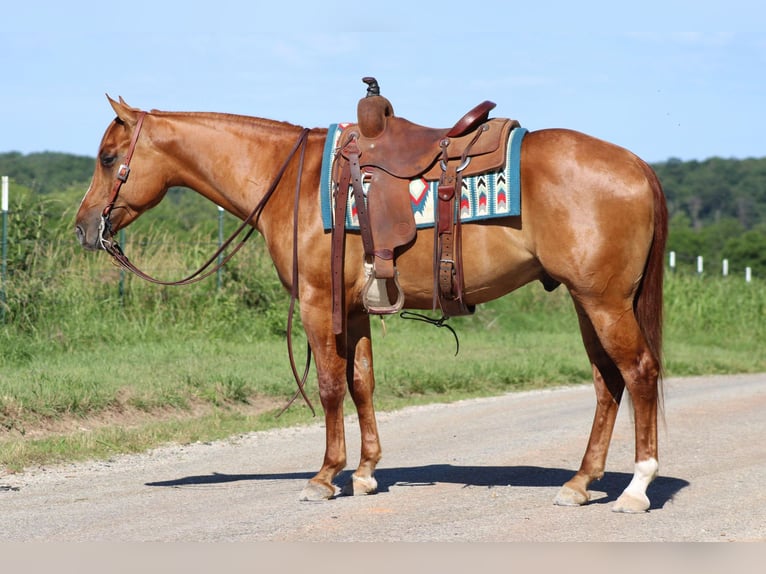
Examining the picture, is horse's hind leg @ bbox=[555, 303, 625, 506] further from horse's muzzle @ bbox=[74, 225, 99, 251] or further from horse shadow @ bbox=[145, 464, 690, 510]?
horse's muzzle @ bbox=[74, 225, 99, 251]

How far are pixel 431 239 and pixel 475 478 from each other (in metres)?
1.86

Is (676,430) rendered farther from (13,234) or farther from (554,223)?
(13,234)

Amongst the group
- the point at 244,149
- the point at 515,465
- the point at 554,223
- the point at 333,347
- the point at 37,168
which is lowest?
the point at 515,465

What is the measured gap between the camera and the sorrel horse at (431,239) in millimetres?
6051

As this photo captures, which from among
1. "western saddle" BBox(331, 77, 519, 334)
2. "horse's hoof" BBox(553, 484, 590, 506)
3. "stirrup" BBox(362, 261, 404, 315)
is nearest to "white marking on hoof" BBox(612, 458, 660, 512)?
"horse's hoof" BBox(553, 484, 590, 506)

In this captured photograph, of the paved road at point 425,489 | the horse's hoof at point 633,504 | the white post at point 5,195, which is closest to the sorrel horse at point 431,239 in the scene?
the horse's hoof at point 633,504

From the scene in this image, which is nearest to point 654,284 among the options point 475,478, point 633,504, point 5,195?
point 633,504

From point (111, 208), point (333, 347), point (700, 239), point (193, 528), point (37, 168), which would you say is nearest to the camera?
point (193, 528)

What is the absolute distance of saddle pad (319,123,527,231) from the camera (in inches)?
242

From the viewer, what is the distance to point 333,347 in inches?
257

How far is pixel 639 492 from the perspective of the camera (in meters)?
6.05

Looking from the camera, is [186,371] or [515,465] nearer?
[515,465]

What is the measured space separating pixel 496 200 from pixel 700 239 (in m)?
47.6

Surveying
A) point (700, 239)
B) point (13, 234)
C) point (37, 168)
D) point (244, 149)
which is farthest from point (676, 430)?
point (37, 168)
